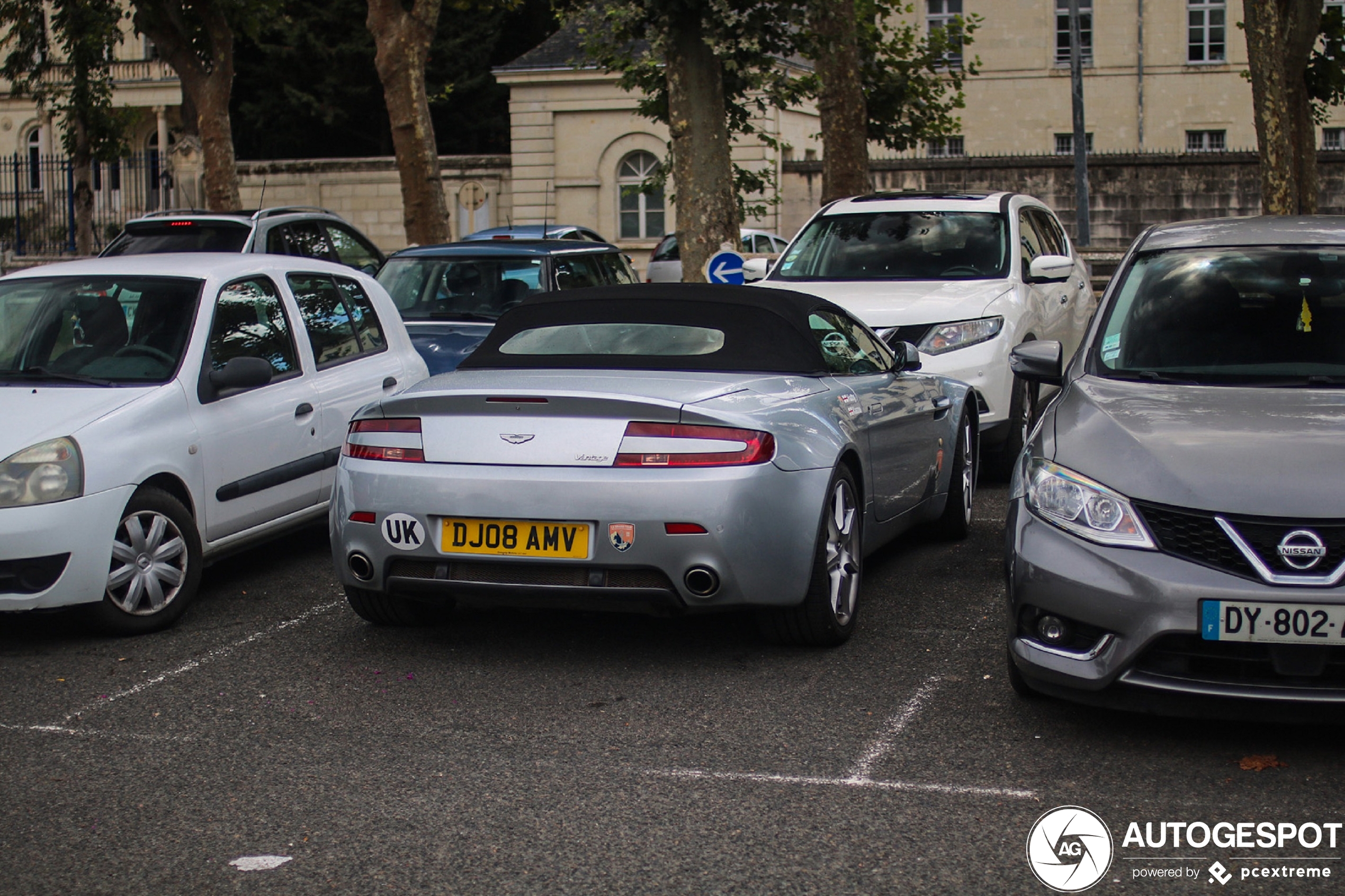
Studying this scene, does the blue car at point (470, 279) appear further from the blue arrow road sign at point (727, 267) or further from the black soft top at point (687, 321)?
the black soft top at point (687, 321)

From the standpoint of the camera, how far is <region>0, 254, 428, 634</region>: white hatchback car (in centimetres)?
601

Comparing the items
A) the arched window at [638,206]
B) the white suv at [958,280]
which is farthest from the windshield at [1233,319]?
the arched window at [638,206]

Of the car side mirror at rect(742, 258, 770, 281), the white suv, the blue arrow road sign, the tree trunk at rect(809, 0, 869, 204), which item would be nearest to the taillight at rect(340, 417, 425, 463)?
the white suv

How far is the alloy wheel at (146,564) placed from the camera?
6234 millimetres

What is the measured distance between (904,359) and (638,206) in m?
34.3

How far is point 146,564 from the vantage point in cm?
638

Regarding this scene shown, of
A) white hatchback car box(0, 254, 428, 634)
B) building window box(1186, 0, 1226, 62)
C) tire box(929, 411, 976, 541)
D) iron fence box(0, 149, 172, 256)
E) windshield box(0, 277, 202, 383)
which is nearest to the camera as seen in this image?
white hatchback car box(0, 254, 428, 634)

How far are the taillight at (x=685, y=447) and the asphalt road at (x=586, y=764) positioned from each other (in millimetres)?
812

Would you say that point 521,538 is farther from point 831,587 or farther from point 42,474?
point 42,474

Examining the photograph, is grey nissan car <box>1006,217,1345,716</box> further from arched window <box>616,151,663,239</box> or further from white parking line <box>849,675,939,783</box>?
arched window <box>616,151,663,239</box>

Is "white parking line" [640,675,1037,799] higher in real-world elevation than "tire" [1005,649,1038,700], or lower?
lower

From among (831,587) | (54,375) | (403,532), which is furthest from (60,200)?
(831,587)

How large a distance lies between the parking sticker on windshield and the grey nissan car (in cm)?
22

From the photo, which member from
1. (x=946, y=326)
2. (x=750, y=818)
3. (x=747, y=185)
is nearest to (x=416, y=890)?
(x=750, y=818)
